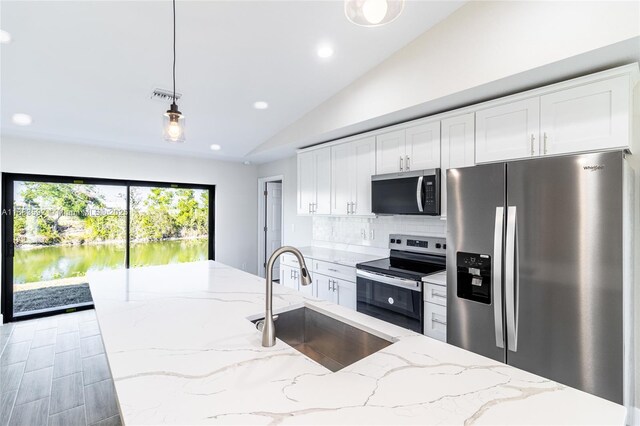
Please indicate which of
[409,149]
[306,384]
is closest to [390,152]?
[409,149]

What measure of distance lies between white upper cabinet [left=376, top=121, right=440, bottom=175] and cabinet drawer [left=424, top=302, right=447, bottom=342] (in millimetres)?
1249

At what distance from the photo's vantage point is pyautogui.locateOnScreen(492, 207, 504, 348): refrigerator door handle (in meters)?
1.89

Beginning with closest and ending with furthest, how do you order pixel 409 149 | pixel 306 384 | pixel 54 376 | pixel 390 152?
pixel 306 384, pixel 54 376, pixel 409 149, pixel 390 152

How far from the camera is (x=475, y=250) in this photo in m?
2.03

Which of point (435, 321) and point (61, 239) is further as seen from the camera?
point (61, 239)

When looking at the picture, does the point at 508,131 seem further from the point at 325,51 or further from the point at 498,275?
the point at 325,51

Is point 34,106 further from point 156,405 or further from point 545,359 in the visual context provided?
point 545,359

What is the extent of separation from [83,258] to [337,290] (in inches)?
146

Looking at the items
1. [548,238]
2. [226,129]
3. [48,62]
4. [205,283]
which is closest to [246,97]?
[226,129]

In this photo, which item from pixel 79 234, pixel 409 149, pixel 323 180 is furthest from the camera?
pixel 79 234

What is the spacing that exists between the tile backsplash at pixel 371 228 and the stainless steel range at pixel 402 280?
0.10m

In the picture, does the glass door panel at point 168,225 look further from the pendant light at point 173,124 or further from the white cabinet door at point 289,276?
the pendant light at point 173,124

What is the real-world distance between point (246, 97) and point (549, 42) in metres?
2.65

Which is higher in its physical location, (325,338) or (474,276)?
(474,276)
